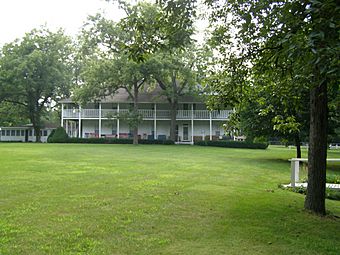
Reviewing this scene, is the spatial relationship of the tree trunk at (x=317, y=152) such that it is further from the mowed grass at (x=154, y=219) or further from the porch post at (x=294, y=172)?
the porch post at (x=294, y=172)

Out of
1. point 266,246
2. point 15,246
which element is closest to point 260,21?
point 266,246

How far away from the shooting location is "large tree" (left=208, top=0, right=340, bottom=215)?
338 cm

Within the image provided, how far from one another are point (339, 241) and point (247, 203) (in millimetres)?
2624

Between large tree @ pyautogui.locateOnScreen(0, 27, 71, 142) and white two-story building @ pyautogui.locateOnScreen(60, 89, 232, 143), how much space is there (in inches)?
→ 168

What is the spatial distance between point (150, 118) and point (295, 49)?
40.2 meters

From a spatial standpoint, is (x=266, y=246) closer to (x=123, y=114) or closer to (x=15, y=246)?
(x=15, y=246)

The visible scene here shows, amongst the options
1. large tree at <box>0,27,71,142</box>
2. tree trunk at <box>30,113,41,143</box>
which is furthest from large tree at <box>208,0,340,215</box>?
tree trunk at <box>30,113,41,143</box>

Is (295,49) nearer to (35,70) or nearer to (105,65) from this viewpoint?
(105,65)

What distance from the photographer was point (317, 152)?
716 cm

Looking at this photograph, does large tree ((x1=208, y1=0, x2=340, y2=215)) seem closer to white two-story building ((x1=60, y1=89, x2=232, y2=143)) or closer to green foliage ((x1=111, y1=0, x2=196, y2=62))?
green foliage ((x1=111, y1=0, x2=196, y2=62))

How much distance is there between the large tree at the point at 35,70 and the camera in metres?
43.6

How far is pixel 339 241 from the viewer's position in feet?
18.1

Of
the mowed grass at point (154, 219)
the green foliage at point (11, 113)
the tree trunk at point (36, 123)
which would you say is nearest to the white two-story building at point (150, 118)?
the tree trunk at point (36, 123)

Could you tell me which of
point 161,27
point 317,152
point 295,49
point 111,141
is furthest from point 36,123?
point 295,49
